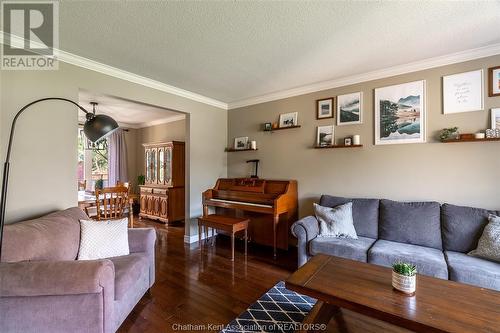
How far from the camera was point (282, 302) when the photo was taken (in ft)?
7.05

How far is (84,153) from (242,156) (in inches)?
178

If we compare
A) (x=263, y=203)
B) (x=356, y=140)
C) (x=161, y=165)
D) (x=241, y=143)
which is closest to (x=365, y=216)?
(x=356, y=140)

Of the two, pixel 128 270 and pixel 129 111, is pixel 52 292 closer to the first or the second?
pixel 128 270

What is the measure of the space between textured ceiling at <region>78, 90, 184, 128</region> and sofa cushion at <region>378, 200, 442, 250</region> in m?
3.58

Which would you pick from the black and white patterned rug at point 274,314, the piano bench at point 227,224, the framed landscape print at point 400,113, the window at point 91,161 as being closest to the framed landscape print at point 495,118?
the framed landscape print at point 400,113

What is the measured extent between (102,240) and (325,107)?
322 centimetres

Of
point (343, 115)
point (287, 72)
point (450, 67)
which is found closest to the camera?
point (450, 67)

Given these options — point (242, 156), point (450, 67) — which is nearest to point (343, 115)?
point (450, 67)

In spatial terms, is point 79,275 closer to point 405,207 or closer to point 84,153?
point 405,207

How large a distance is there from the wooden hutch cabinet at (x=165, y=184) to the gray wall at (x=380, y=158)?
170cm

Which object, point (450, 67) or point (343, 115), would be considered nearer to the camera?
point (450, 67)

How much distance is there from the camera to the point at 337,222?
2766mm

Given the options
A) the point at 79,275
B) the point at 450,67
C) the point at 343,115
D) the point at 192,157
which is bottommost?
the point at 79,275

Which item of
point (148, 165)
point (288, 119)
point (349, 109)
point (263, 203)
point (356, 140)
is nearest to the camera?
point (356, 140)
